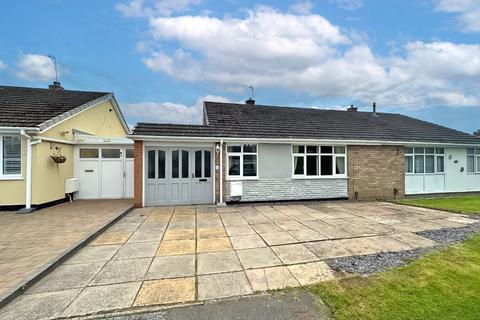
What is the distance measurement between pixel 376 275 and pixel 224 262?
2595 mm

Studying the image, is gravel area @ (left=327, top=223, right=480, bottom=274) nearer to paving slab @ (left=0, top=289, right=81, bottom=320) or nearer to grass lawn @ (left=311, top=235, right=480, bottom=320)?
grass lawn @ (left=311, top=235, right=480, bottom=320)

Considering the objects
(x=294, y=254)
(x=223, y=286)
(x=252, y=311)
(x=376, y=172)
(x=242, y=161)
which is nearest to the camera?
(x=252, y=311)

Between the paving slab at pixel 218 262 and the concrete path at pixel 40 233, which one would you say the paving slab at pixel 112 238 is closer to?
the concrete path at pixel 40 233

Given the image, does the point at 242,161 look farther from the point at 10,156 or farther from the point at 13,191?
the point at 10,156

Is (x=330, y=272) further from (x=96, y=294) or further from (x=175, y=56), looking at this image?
(x=175, y=56)

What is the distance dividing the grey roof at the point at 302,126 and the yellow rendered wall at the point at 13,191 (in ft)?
13.5

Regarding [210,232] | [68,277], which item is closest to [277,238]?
[210,232]

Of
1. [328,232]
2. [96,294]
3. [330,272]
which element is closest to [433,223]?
[328,232]

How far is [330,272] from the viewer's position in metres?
4.18

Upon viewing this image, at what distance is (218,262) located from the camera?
15.1ft

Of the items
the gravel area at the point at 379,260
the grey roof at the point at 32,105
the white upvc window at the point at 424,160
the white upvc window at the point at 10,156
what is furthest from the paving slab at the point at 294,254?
the white upvc window at the point at 424,160

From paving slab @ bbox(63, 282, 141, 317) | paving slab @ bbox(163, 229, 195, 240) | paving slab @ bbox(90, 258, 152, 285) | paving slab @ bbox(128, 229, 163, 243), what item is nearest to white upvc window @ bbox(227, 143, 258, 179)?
paving slab @ bbox(163, 229, 195, 240)

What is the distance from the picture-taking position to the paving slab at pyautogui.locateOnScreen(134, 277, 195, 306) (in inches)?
132

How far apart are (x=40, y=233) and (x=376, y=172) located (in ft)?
44.0
